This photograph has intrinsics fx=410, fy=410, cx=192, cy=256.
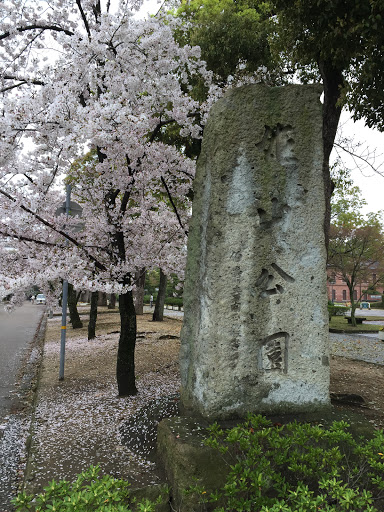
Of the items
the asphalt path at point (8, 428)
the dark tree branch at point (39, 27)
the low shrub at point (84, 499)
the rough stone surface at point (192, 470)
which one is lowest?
the asphalt path at point (8, 428)

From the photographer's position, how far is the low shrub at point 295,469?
234 centimetres

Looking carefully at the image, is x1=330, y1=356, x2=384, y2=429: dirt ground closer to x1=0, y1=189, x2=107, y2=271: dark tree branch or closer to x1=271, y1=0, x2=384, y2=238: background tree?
x1=271, y1=0, x2=384, y2=238: background tree

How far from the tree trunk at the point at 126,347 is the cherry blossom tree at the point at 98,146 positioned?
0.05 feet

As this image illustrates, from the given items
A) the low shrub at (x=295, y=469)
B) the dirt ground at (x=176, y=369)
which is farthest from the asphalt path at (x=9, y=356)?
the low shrub at (x=295, y=469)

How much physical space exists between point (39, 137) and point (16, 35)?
3169 mm

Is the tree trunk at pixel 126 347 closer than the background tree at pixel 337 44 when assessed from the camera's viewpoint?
No

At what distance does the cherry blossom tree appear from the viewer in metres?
5.36

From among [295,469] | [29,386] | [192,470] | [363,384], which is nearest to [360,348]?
[363,384]

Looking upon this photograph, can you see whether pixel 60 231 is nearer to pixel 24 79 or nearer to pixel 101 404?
pixel 101 404

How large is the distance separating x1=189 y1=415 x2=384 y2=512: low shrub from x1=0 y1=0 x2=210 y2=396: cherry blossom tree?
3.43 m

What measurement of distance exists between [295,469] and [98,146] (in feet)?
18.1

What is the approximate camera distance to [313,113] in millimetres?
3859

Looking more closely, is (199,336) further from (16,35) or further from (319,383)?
(16,35)

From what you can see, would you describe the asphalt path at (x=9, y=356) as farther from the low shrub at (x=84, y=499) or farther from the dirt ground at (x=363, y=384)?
the dirt ground at (x=363, y=384)
